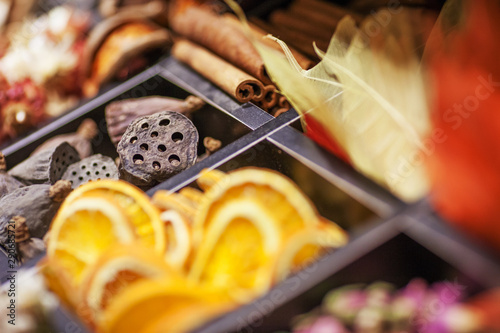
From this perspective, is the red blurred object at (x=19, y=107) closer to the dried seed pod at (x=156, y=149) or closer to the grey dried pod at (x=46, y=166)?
the grey dried pod at (x=46, y=166)

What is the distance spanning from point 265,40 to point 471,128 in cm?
95

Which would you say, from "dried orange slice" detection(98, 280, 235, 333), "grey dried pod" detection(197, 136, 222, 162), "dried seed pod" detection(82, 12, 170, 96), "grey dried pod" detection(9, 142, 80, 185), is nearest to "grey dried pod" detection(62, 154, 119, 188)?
"grey dried pod" detection(9, 142, 80, 185)

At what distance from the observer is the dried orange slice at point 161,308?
2.81 feet

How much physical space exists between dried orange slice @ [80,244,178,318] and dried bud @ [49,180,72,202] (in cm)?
59

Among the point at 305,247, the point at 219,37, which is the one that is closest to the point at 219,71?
the point at 219,37

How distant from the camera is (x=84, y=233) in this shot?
107 centimetres

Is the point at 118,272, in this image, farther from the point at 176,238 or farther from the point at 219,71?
the point at 219,71

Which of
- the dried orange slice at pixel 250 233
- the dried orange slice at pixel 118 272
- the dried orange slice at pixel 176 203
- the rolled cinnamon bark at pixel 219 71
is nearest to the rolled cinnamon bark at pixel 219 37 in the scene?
the rolled cinnamon bark at pixel 219 71

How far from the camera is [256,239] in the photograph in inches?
37.4

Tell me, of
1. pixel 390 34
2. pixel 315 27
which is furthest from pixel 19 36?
pixel 390 34

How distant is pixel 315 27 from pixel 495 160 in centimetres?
110

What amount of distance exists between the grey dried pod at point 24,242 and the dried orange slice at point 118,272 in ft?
1.60

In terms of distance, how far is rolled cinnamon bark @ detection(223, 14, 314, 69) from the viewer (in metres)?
1.62

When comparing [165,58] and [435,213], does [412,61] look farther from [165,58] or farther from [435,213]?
[165,58]
